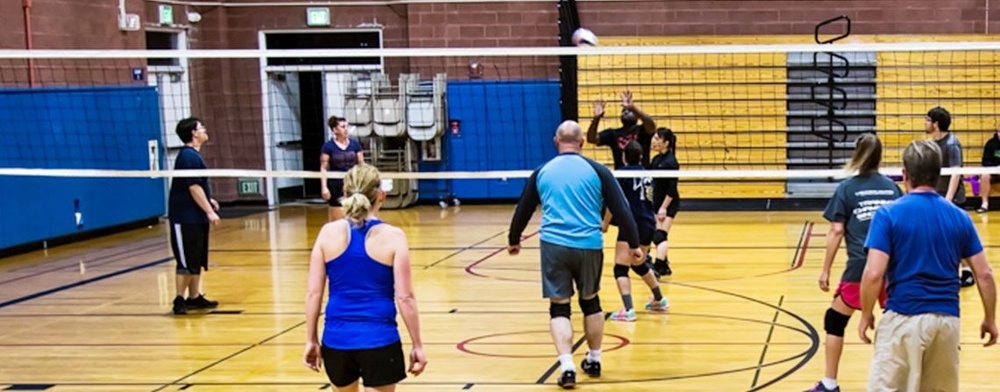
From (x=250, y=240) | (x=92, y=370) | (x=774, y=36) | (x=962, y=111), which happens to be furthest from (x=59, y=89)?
(x=962, y=111)

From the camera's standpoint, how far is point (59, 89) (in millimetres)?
16656

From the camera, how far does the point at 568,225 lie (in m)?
7.71

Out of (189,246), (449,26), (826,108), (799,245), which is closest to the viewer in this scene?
(189,246)

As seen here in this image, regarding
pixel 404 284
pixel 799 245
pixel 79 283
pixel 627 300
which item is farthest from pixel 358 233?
pixel 799 245

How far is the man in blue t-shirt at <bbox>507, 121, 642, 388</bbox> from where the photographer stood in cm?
773

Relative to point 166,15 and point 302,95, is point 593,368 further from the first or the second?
point 302,95

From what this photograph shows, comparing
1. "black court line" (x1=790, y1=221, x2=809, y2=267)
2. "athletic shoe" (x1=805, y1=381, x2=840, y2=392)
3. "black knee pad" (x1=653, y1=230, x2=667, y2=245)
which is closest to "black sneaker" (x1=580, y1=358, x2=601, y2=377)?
"athletic shoe" (x1=805, y1=381, x2=840, y2=392)

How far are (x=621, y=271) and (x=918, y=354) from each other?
445 cm

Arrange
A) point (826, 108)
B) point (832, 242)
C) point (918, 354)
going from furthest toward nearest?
1. point (826, 108)
2. point (832, 242)
3. point (918, 354)

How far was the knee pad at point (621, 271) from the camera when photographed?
31.8ft

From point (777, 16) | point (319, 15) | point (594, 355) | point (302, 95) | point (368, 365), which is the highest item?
point (319, 15)

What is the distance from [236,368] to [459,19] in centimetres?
1270

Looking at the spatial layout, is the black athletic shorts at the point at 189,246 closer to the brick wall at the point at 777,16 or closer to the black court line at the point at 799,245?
the black court line at the point at 799,245

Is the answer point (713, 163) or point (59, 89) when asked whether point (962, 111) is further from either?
point (59, 89)
